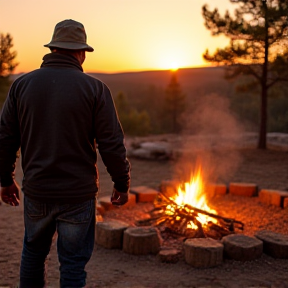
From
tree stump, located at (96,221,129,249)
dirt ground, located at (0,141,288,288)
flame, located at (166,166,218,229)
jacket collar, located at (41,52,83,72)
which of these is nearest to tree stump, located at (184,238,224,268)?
dirt ground, located at (0,141,288,288)

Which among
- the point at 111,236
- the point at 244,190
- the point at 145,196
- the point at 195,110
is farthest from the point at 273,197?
the point at 195,110

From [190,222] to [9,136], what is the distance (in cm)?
280

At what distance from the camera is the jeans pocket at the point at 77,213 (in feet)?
7.29

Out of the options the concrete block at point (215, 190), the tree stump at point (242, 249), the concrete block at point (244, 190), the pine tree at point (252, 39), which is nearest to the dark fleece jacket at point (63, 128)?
the tree stump at point (242, 249)

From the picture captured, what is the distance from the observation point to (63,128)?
85.4 inches

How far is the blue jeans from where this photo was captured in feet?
7.34

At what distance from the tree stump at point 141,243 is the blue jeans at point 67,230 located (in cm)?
181

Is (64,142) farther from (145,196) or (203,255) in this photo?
(145,196)

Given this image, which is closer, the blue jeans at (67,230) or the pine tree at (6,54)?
the blue jeans at (67,230)

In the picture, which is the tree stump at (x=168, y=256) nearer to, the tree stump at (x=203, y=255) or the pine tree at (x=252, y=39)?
the tree stump at (x=203, y=255)

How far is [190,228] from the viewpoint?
14.9ft

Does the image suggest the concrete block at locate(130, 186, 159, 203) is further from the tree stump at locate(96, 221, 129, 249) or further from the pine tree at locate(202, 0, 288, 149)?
the pine tree at locate(202, 0, 288, 149)

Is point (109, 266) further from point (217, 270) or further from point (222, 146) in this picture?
point (222, 146)

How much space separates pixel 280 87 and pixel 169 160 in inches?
216
